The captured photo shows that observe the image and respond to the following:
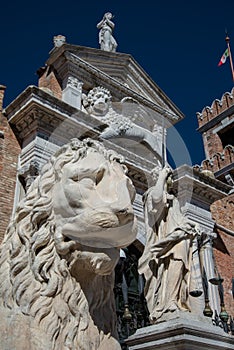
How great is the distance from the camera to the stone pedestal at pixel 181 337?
3.18 meters

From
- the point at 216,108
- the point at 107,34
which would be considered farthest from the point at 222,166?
the point at 107,34

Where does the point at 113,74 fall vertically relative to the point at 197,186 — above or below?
above

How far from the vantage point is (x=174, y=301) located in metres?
3.90

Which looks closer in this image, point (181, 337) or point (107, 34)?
point (181, 337)

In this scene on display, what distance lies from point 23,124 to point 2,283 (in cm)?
563

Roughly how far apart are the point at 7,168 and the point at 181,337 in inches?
182

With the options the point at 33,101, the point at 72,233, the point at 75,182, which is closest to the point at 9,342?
the point at 72,233

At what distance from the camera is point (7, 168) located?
6.93 metres

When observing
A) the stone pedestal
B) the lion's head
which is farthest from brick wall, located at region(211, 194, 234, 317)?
the lion's head

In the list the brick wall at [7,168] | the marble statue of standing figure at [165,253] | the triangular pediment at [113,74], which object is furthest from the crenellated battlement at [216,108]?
the marble statue of standing figure at [165,253]

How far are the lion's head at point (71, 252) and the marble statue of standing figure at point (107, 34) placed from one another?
353 inches

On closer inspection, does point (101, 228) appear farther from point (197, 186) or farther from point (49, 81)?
point (197, 186)

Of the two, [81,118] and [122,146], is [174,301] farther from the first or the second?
[122,146]

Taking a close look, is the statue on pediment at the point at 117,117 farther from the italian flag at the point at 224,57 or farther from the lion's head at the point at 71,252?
the italian flag at the point at 224,57
